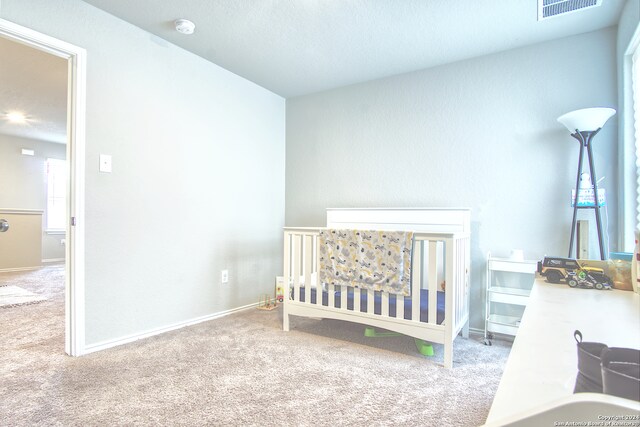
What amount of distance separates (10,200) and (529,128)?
7330 millimetres

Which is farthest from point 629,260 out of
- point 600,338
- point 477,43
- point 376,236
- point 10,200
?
point 10,200

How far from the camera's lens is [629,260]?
1334 mm

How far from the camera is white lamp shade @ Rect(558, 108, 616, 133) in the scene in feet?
6.48

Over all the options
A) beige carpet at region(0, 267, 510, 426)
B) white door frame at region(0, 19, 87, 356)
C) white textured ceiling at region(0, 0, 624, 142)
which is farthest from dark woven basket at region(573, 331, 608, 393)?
white door frame at region(0, 19, 87, 356)

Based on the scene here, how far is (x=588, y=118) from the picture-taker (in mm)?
2012

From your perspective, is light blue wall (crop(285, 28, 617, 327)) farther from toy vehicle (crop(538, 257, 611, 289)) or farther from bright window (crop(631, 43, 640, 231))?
toy vehicle (crop(538, 257, 611, 289))

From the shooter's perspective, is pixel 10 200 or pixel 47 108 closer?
pixel 47 108

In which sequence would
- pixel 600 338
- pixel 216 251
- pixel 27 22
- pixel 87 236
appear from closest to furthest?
pixel 600 338 < pixel 27 22 < pixel 87 236 < pixel 216 251

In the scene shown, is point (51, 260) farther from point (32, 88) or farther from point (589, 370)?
point (589, 370)

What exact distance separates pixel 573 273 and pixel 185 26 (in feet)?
8.57

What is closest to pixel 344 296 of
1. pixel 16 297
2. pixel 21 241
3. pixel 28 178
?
pixel 16 297

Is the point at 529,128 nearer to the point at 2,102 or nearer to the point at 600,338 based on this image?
the point at 600,338

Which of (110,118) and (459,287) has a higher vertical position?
(110,118)

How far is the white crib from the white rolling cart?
0.51ft
